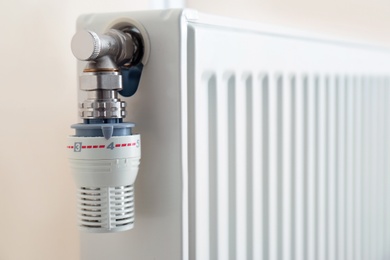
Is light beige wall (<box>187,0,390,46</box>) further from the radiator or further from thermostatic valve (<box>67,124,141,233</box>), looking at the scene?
thermostatic valve (<box>67,124,141,233</box>)

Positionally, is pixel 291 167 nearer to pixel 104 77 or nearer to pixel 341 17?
pixel 104 77

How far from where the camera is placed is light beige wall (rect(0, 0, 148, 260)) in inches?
23.8

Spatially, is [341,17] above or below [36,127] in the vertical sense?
above

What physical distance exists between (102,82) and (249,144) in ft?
0.52

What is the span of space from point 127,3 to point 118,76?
1.09 ft

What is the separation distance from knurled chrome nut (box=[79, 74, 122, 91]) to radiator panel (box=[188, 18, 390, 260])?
5 centimetres

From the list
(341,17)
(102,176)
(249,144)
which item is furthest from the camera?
(341,17)

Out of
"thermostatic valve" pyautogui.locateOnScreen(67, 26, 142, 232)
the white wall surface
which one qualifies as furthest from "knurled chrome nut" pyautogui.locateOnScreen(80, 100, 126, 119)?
the white wall surface

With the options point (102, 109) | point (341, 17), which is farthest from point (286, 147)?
point (341, 17)

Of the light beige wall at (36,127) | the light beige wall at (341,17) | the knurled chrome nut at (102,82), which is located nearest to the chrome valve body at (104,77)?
the knurled chrome nut at (102,82)

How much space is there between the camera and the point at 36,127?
63cm

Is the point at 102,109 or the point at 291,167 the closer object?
the point at 102,109

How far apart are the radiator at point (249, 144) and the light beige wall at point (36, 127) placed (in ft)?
0.41

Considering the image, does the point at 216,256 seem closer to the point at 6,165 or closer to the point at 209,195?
the point at 209,195
